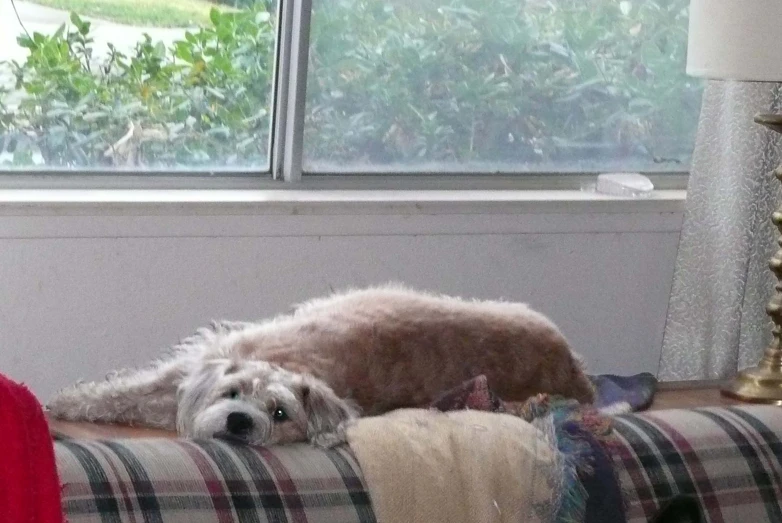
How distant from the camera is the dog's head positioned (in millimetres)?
1525

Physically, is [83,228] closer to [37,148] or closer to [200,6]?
[37,148]

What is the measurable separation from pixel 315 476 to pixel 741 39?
45.5 inches

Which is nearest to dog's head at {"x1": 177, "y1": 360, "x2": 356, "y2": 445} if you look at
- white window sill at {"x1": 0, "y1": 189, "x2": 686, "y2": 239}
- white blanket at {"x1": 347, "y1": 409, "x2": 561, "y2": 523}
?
white blanket at {"x1": 347, "y1": 409, "x2": 561, "y2": 523}

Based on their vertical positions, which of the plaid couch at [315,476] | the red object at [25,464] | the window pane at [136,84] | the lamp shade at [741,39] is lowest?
the plaid couch at [315,476]

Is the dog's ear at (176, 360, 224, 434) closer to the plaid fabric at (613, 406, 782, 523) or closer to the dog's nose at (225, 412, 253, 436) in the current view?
the dog's nose at (225, 412, 253, 436)

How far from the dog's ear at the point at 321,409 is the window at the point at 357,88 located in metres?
1.06

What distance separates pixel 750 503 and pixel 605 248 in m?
1.29

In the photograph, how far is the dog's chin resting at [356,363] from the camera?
170 cm

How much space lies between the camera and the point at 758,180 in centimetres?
266

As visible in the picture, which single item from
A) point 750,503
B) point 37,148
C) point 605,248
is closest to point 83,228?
point 37,148

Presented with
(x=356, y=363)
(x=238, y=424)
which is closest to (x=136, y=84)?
(x=356, y=363)

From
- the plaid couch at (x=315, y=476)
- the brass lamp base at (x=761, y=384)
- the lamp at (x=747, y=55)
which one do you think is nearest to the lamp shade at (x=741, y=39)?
the lamp at (x=747, y=55)

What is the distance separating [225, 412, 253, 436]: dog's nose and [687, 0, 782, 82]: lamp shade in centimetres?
110

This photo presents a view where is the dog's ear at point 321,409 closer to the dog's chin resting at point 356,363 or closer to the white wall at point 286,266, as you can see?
the dog's chin resting at point 356,363
